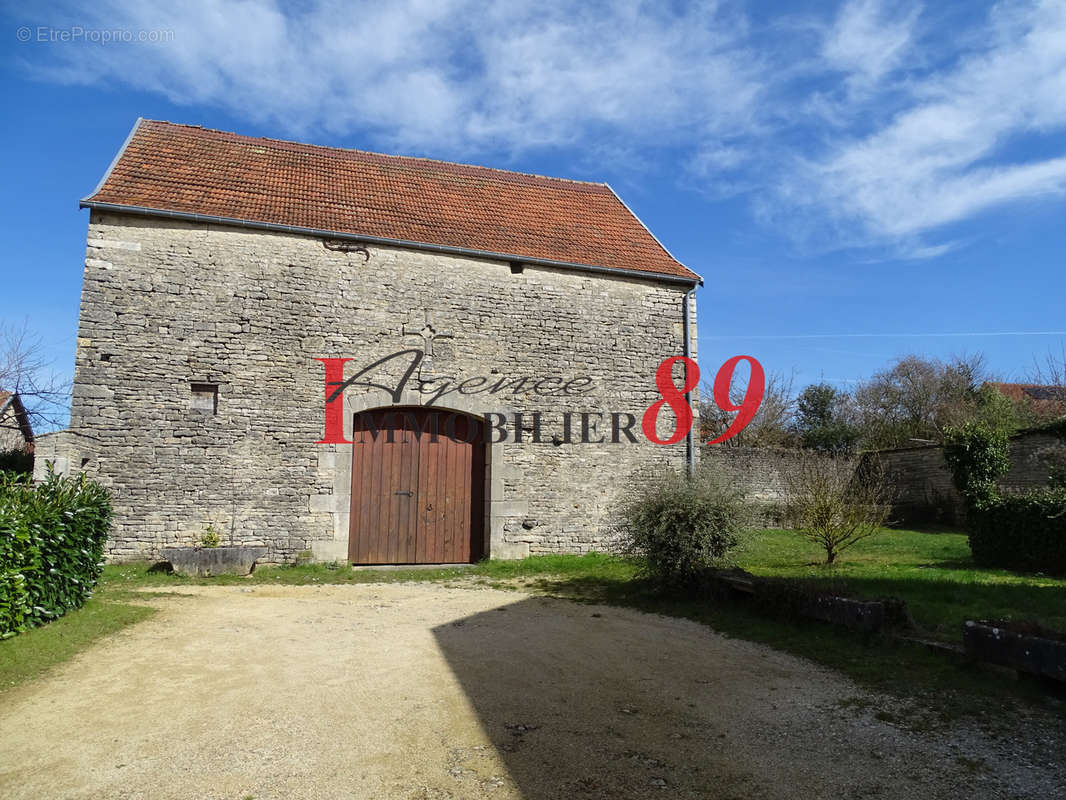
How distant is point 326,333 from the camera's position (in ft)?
31.4

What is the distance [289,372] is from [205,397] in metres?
1.10

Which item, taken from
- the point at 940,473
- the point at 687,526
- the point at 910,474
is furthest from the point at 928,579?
the point at 910,474

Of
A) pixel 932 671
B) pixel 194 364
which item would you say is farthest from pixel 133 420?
pixel 932 671

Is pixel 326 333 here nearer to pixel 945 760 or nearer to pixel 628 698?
pixel 628 698

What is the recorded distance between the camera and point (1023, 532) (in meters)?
8.26

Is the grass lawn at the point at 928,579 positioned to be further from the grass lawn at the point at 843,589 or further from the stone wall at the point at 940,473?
the stone wall at the point at 940,473

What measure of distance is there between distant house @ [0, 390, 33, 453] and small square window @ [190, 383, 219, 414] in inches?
249

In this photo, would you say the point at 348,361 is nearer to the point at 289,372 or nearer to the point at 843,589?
the point at 289,372

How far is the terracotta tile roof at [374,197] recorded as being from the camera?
383 inches

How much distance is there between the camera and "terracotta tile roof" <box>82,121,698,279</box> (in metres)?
9.73

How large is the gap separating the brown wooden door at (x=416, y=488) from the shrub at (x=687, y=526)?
12.1ft

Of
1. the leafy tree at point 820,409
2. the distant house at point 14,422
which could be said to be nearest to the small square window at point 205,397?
the distant house at point 14,422

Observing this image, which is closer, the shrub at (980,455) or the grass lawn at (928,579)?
the grass lawn at (928,579)

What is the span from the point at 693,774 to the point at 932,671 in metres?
2.08
